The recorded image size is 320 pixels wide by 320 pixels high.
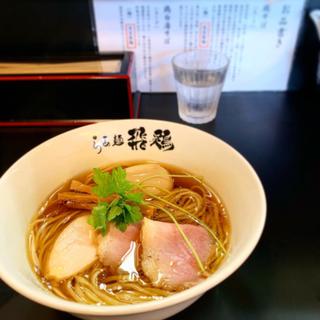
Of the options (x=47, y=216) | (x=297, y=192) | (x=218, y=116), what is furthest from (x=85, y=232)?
(x=218, y=116)

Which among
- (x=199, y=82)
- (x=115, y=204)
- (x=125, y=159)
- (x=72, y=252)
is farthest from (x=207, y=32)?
(x=72, y=252)

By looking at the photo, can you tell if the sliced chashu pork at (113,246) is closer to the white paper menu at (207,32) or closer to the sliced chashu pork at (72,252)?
the sliced chashu pork at (72,252)

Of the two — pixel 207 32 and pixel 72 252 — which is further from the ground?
pixel 207 32

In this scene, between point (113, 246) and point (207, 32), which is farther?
point (207, 32)

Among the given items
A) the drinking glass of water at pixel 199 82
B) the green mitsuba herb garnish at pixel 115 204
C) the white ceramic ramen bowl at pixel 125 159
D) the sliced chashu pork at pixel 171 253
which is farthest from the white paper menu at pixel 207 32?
the sliced chashu pork at pixel 171 253

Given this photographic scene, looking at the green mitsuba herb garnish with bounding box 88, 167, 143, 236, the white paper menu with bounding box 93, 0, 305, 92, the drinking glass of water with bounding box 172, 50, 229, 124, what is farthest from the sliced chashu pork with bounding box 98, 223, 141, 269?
the white paper menu with bounding box 93, 0, 305, 92

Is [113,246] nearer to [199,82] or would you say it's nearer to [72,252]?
[72,252]

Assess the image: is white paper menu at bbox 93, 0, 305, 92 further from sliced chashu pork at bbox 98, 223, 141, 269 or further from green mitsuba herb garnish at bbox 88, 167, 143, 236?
sliced chashu pork at bbox 98, 223, 141, 269
